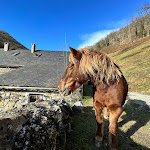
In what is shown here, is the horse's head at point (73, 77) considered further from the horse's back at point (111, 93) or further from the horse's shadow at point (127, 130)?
the horse's shadow at point (127, 130)

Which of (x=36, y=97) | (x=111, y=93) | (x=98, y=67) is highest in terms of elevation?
(x=98, y=67)

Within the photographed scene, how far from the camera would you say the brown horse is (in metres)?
2.48

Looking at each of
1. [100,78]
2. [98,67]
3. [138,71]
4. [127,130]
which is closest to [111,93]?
[100,78]

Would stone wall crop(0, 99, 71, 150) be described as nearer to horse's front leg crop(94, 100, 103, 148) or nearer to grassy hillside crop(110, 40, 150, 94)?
horse's front leg crop(94, 100, 103, 148)

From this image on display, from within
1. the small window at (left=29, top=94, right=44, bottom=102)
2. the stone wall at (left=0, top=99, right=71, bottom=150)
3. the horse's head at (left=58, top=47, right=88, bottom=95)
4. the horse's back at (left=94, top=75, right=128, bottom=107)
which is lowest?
the small window at (left=29, top=94, right=44, bottom=102)

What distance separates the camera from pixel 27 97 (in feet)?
27.4

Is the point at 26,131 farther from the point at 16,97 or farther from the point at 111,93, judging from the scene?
the point at 16,97

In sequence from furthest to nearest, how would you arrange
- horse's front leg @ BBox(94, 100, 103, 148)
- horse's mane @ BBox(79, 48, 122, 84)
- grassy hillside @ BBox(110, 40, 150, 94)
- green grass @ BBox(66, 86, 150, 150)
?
grassy hillside @ BBox(110, 40, 150, 94) < green grass @ BBox(66, 86, 150, 150) < horse's front leg @ BBox(94, 100, 103, 148) < horse's mane @ BBox(79, 48, 122, 84)

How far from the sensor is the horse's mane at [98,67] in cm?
246

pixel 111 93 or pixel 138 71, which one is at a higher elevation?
pixel 138 71

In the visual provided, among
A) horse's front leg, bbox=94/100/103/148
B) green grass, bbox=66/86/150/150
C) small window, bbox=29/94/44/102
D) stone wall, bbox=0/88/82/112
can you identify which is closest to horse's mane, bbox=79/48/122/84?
horse's front leg, bbox=94/100/103/148

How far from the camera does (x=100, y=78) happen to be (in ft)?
8.17

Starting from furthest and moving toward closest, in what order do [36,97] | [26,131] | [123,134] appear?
1. [36,97]
2. [123,134]
3. [26,131]

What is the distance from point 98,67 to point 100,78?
0.26 m
